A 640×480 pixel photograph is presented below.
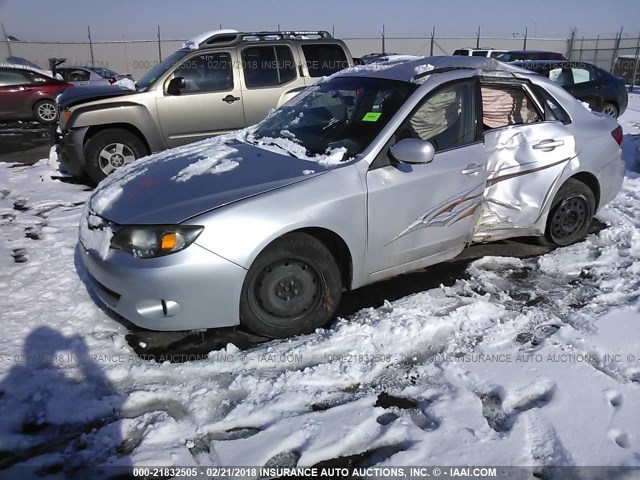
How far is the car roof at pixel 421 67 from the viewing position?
13.2 ft

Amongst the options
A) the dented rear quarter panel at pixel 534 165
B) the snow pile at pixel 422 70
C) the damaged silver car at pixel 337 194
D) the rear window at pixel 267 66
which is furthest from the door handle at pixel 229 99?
the dented rear quarter panel at pixel 534 165

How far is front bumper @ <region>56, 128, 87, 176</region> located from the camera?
22.3ft

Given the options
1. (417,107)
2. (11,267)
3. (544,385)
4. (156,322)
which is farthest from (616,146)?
(11,267)

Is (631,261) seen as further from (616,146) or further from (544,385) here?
(544,385)

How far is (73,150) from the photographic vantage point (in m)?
6.82

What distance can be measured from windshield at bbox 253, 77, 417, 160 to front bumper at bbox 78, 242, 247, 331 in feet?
3.76

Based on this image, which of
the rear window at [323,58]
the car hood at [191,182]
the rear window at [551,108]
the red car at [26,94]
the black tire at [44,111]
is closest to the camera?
the car hood at [191,182]

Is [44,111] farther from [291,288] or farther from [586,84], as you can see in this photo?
[586,84]

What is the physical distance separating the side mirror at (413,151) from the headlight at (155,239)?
140 cm

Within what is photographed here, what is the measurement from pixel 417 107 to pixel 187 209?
182 cm

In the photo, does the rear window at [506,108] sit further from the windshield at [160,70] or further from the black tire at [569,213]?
the windshield at [160,70]

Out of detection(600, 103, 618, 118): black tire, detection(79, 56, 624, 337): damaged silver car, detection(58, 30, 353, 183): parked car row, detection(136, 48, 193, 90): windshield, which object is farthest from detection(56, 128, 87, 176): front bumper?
detection(600, 103, 618, 118): black tire

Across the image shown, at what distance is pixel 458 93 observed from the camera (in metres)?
3.98

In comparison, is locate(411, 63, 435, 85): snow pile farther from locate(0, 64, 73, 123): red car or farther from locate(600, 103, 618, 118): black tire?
locate(0, 64, 73, 123): red car
